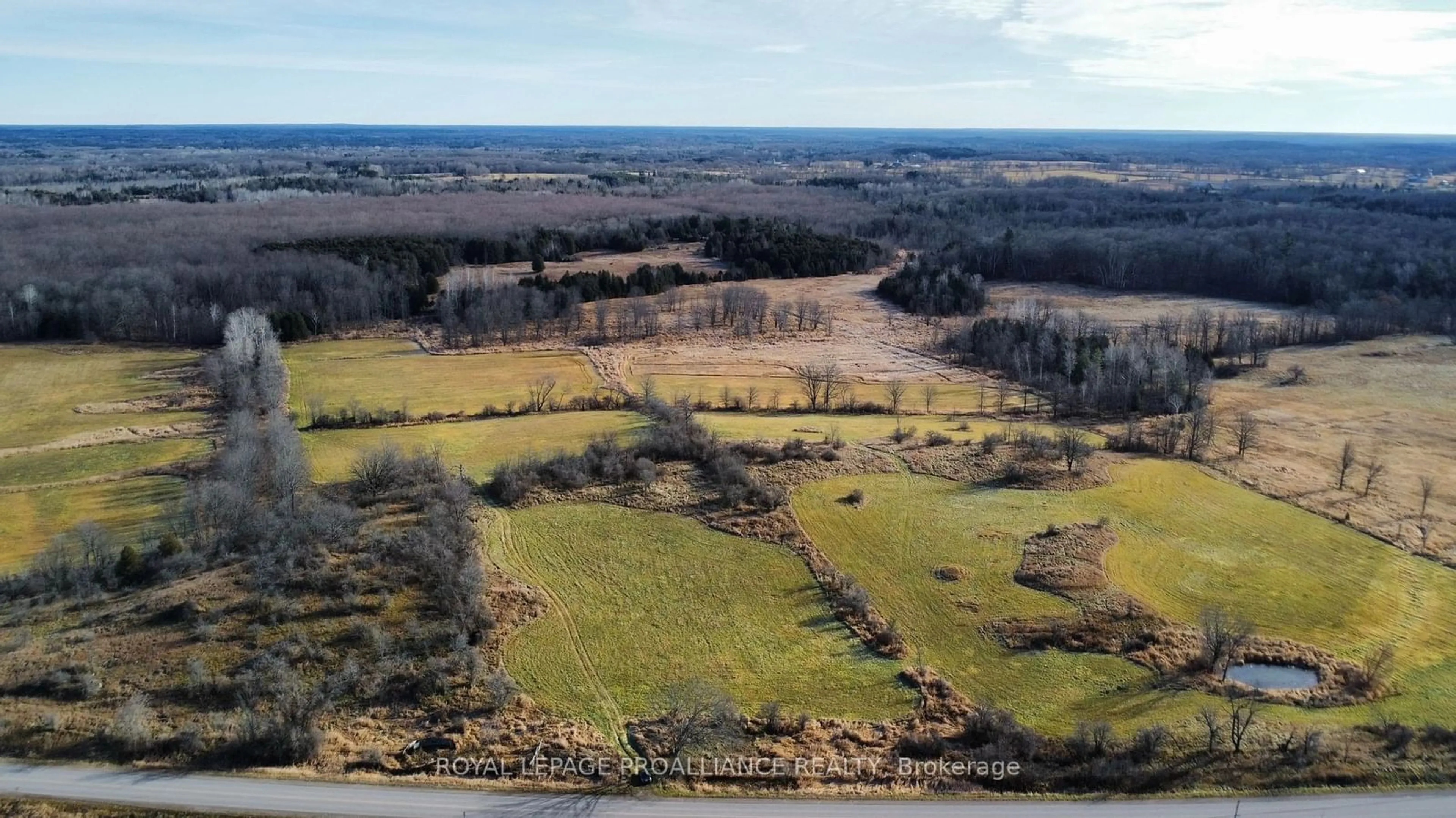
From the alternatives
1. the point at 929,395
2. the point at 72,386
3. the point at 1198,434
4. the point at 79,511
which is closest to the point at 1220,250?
the point at 929,395

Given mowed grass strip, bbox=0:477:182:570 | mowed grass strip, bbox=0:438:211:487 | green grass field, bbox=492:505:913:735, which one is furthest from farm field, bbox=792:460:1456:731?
mowed grass strip, bbox=0:438:211:487

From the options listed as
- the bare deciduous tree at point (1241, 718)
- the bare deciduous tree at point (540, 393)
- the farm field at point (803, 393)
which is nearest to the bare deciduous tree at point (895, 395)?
the farm field at point (803, 393)

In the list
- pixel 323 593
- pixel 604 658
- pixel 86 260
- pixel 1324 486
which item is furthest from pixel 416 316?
pixel 1324 486

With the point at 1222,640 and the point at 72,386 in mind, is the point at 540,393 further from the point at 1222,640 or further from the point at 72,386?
the point at 1222,640

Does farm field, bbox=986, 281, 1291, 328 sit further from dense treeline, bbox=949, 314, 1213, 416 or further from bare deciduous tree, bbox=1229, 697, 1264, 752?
bare deciduous tree, bbox=1229, 697, 1264, 752

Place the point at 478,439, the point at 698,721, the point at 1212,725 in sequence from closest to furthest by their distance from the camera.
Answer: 1. the point at 1212,725
2. the point at 698,721
3. the point at 478,439

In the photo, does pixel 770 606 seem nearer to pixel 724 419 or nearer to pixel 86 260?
pixel 724 419
